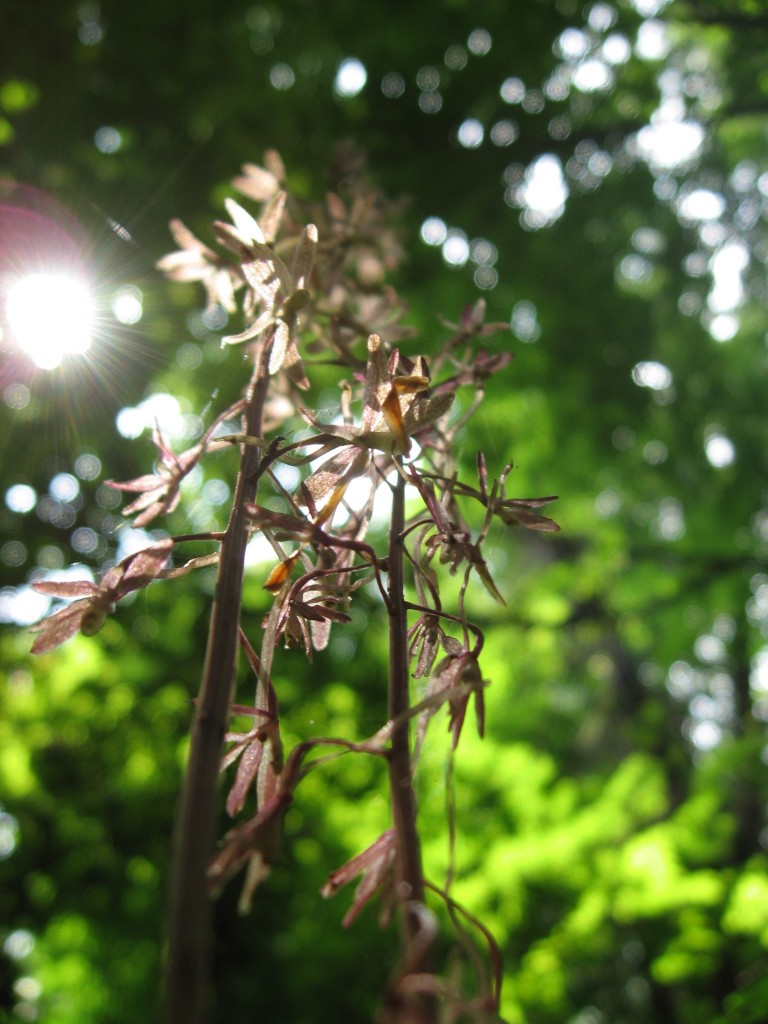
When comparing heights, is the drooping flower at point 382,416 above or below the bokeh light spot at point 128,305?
below

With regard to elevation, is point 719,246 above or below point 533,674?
above

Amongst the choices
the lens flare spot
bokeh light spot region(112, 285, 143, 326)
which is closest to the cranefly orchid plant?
the lens flare spot

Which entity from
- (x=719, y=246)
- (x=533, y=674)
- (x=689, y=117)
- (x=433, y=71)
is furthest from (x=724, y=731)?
(x=433, y=71)

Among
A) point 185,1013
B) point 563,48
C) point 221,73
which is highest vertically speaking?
point 563,48

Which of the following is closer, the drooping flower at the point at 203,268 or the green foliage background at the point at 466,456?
the drooping flower at the point at 203,268

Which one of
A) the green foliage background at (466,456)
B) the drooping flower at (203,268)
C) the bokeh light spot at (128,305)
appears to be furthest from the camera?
the green foliage background at (466,456)

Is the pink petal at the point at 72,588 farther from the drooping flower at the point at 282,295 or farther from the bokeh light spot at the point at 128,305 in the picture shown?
the bokeh light spot at the point at 128,305

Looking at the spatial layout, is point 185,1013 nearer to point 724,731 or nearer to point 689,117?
point 689,117

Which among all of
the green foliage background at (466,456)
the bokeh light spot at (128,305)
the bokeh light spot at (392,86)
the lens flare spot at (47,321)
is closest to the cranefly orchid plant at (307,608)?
the lens flare spot at (47,321)
